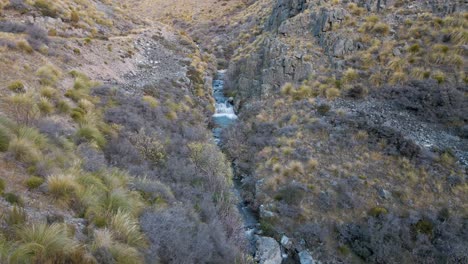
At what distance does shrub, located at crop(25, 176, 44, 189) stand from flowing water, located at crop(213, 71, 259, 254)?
7.58 meters

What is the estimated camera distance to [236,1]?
55062 mm

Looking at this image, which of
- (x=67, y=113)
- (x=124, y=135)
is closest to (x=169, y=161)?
(x=124, y=135)

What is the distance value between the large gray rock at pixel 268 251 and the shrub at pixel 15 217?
7.94 meters

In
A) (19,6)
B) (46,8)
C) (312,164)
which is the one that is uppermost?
(19,6)

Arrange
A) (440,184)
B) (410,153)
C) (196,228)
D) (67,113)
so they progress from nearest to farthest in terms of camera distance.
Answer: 1. (196,228)
2. (67,113)
3. (440,184)
4. (410,153)

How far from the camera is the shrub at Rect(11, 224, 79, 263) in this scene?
4.41 metres

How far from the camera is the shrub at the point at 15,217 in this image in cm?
498

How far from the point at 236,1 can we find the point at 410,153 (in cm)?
4775

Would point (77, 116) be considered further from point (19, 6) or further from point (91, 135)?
point (19, 6)

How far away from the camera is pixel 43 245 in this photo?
463 cm

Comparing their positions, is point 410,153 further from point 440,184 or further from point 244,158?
point 244,158

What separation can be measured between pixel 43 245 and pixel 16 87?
7899 mm

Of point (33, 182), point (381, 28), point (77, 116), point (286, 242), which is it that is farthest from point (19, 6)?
Result: point (381, 28)

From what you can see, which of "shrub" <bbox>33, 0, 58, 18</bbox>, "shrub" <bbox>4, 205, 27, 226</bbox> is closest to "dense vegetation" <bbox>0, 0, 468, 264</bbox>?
"shrub" <bbox>4, 205, 27, 226</bbox>
